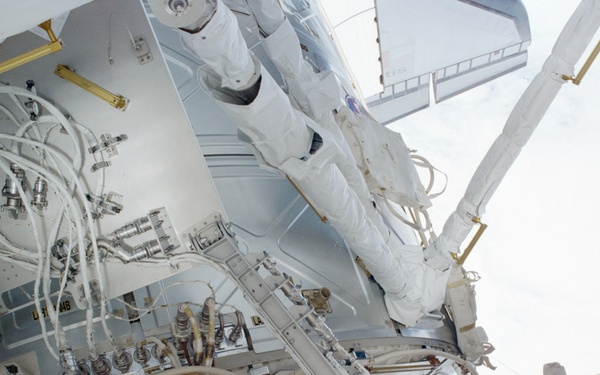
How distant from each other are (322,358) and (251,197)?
0.89 meters

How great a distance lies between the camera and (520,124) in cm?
330

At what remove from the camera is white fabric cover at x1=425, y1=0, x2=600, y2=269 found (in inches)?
118

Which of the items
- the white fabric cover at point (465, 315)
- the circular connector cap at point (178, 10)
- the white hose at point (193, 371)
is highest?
the circular connector cap at point (178, 10)

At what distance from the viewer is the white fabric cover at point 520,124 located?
9.87 ft

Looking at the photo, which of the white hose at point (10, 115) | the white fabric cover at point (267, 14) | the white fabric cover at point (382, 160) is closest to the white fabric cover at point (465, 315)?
the white fabric cover at point (382, 160)

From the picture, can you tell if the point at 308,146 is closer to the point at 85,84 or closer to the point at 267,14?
the point at 267,14

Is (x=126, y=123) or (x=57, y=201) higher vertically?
(x=126, y=123)

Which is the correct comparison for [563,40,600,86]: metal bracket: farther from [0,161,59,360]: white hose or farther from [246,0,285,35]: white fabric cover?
[0,161,59,360]: white hose

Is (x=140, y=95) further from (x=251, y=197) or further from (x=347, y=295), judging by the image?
(x=347, y=295)

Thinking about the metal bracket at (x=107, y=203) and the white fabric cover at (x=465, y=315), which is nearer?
the metal bracket at (x=107, y=203)

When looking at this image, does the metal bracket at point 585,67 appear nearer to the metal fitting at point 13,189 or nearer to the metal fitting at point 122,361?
the metal fitting at point 122,361

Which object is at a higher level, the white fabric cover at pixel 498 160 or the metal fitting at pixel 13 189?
the metal fitting at pixel 13 189

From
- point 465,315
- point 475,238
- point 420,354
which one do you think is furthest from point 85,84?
point 465,315

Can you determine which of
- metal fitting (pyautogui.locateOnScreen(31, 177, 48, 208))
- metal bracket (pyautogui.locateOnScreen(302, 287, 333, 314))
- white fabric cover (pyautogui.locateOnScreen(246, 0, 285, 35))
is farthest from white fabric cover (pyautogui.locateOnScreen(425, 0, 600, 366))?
metal fitting (pyautogui.locateOnScreen(31, 177, 48, 208))
